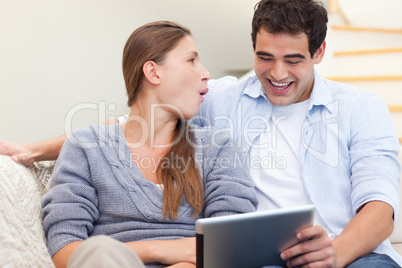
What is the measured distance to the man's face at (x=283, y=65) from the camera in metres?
1.58

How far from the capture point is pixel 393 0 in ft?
13.6

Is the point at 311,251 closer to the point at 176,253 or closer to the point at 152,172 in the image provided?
the point at 176,253

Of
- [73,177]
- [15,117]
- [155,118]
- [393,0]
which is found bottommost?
[15,117]

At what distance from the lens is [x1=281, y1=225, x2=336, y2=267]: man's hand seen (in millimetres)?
1111

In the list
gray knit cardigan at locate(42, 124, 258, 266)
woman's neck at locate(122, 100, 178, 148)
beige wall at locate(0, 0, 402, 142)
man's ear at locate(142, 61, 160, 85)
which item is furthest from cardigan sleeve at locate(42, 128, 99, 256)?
beige wall at locate(0, 0, 402, 142)

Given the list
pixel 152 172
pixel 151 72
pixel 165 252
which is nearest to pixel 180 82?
pixel 151 72

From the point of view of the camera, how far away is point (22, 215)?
4.03 ft

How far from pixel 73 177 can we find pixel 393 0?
12.0 ft

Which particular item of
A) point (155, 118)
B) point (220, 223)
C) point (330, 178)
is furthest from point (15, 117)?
point (220, 223)

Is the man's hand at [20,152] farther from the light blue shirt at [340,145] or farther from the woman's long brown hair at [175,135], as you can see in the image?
the light blue shirt at [340,145]

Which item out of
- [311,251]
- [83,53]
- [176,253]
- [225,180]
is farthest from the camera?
[83,53]

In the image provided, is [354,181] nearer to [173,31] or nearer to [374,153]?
[374,153]

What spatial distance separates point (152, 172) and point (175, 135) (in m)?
0.16

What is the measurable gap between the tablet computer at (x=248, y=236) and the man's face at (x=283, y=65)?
616mm
